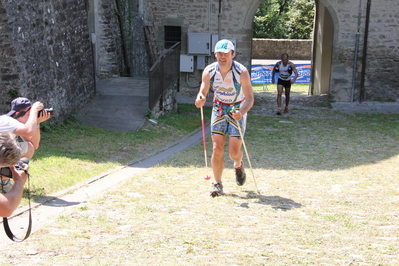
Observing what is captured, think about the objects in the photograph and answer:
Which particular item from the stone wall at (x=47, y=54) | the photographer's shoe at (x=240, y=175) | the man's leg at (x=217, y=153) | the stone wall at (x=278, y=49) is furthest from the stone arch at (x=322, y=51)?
the stone wall at (x=278, y=49)

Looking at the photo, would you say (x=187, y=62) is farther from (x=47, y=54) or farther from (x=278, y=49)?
(x=278, y=49)

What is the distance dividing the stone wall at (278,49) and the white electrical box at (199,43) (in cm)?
1834

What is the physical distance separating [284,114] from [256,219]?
9545mm

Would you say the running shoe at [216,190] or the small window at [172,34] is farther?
the small window at [172,34]

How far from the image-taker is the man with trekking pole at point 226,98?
6.11m

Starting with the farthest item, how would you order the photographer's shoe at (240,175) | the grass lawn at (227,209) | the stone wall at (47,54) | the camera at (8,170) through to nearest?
the stone wall at (47,54) → the photographer's shoe at (240,175) → the grass lawn at (227,209) → the camera at (8,170)

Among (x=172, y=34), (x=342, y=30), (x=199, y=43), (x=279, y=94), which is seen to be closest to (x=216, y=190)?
(x=279, y=94)

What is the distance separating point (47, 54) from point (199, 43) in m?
7.38

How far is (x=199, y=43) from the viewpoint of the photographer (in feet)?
54.6

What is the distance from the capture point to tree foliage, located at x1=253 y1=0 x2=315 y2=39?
36812mm

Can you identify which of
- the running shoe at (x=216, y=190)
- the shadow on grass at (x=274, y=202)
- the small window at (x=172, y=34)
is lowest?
the shadow on grass at (x=274, y=202)

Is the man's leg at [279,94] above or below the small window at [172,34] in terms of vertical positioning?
below

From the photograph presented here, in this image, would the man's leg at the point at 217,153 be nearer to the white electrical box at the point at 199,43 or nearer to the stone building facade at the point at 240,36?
the stone building facade at the point at 240,36

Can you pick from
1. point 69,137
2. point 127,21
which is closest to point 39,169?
point 69,137
